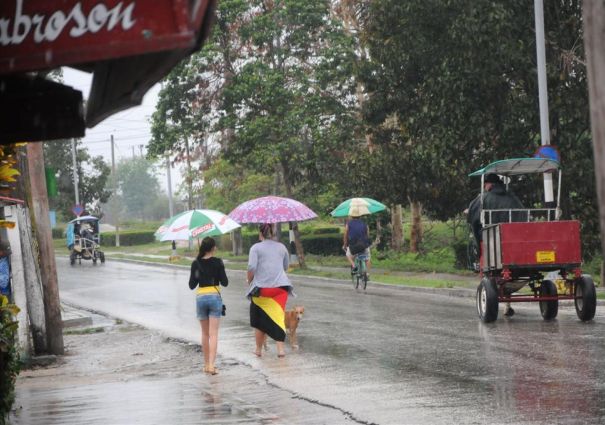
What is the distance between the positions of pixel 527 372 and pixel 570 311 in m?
7.84

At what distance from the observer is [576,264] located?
1658cm

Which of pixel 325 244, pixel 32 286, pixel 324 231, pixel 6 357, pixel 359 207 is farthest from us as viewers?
pixel 324 231

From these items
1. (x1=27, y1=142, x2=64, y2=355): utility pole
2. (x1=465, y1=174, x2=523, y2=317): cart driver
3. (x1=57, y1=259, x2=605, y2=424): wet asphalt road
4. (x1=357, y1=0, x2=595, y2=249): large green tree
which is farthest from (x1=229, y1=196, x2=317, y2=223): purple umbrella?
(x1=357, y1=0, x2=595, y2=249): large green tree

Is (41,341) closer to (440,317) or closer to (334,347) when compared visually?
(334,347)

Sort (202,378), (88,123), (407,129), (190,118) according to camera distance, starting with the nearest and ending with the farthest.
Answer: (88,123) → (202,378) → (407,129) → (190,118)

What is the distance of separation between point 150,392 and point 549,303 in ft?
25.5

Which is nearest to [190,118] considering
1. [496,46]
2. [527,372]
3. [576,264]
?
[496,46]

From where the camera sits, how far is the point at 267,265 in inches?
563

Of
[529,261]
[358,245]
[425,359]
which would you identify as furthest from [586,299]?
[358,245]

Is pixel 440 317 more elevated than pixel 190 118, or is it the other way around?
pixel 190 118

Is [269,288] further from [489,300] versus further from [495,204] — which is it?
[495,204]

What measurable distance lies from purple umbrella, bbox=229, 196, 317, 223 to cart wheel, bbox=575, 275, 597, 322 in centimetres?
599

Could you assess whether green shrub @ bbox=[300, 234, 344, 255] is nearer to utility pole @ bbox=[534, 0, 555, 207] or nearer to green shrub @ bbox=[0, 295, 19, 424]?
utility pole @ bbox=[534, 0, 555, 207]

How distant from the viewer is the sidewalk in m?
10.0
